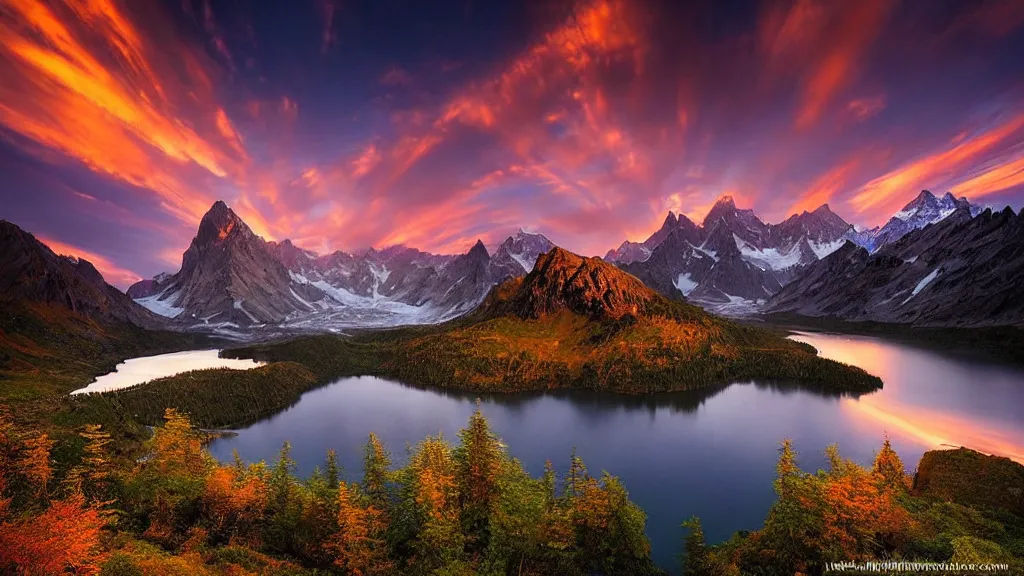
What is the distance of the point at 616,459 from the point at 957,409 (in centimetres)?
9580

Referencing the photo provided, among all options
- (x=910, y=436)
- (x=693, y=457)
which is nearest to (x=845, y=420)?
(x=910, y=436)

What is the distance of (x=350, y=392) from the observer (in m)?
171

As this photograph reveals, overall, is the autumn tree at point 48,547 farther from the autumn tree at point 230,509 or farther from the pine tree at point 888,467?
the pine tree at point 888,467

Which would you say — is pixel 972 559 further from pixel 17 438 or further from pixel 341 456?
pixel 341 456

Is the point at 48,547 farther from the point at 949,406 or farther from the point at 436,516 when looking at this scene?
the point at 949,406

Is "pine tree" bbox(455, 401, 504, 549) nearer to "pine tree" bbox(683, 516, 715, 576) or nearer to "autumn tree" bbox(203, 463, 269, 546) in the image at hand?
"autumn tree" bbox(203, 463, 269, 546)

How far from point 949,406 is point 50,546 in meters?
168

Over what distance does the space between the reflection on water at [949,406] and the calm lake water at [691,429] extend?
1.32ft

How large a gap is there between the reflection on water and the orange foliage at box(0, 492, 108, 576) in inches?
4999

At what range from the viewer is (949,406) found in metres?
114

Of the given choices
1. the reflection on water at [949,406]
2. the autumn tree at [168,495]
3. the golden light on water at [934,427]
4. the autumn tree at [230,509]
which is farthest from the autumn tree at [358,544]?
the golden light on water at [934,427]

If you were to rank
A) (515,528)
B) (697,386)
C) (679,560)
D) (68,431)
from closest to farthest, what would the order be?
(515,528) < (679,560) < (68,431) < (697,386)

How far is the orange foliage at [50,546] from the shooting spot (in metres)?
20.5

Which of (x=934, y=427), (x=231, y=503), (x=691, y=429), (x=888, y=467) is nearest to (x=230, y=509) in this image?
(x=231, y=503)
